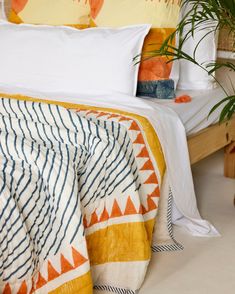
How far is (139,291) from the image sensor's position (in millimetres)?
2232

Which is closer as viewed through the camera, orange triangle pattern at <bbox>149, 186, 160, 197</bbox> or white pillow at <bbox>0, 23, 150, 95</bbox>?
orange triangle pattern at <bbox>149, 186, 160, 197</bbox>

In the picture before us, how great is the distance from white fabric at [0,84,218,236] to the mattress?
84 mm

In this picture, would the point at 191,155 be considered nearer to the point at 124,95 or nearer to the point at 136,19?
the point at 124,95

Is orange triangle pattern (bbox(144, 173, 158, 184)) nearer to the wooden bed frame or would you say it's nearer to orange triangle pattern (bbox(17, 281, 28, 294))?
the wooden bed frame

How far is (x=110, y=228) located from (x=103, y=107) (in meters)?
0.59

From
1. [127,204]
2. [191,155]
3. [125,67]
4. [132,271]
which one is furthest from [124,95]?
[132,271]

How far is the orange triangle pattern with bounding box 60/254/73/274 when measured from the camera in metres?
1.96

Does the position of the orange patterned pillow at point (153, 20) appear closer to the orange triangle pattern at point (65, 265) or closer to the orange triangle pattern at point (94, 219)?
the orange triangle pattern at point (94, 219)

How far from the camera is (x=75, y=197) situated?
197 centimetres

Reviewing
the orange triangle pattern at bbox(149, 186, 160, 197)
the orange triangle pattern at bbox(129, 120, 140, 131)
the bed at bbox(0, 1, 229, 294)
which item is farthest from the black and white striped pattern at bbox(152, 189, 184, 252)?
the orange triangle pattern at bbox(129, 120, 140, 131)

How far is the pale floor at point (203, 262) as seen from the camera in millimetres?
2250

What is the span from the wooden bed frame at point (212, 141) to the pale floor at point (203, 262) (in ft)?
0.90

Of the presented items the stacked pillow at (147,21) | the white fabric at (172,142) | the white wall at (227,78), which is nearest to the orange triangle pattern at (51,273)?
the white fabric at (172,142)

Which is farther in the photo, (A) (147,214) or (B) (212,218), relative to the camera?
(B) (212,218)
